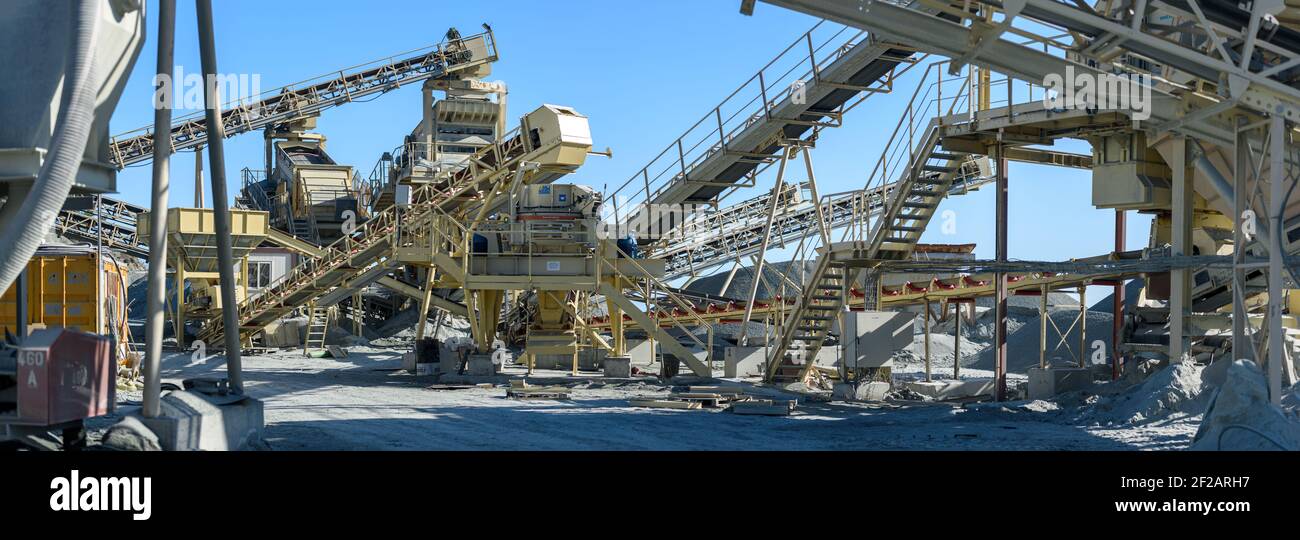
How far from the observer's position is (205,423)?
438 inches

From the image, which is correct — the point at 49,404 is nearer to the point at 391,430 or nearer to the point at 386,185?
the point at 391,430

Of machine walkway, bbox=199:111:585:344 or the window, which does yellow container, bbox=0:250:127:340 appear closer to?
machine walkway, bbox=199:111:585:344

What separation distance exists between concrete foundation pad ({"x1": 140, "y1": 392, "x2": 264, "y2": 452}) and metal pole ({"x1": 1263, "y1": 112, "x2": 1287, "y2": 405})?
1078 centimetres

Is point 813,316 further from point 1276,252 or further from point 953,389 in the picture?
point 1276,252

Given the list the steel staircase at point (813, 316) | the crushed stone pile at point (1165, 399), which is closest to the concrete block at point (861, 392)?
the steel staircase at point (813, 316)

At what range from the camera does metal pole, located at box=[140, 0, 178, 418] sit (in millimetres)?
10641

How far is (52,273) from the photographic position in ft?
63.2

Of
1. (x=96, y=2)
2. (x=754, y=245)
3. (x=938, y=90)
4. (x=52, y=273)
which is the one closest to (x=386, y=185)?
(x=754, y=245)

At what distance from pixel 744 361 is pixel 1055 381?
7.04 m

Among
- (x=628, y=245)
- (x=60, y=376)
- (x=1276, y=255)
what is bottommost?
(x=60, y=376)

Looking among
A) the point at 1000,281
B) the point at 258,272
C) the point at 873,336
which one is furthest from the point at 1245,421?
the point at 258,272

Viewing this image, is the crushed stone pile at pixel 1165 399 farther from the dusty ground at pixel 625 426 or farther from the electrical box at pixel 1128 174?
the electrical box at pixel 1128 174
